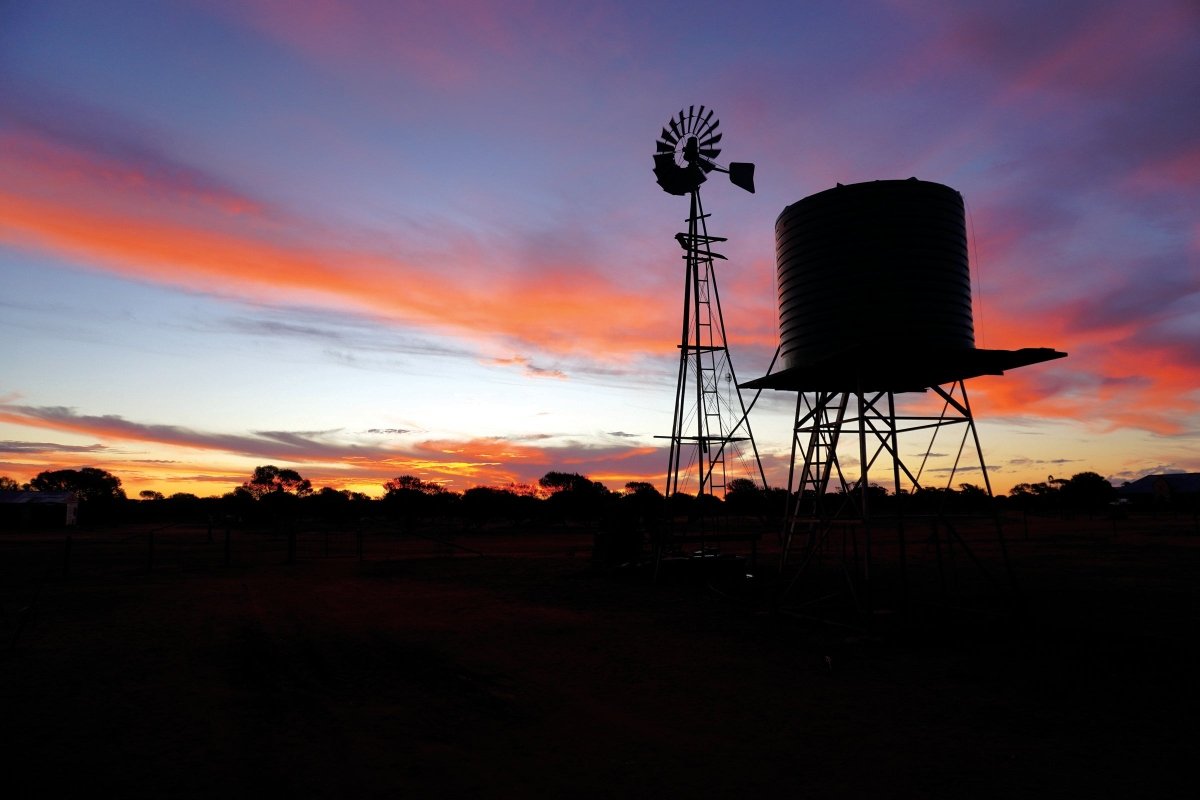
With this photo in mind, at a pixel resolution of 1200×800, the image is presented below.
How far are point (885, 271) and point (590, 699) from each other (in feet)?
32.6

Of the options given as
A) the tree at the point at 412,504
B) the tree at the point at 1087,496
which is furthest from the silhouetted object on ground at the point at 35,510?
the tree at the point at 1087,496

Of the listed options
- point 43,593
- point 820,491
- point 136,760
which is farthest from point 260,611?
point 820,491

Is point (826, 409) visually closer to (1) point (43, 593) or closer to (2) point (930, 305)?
(2) point (930, 305)

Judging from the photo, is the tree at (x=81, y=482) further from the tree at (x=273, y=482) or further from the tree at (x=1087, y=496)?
the tree at (x=1087, y=496)

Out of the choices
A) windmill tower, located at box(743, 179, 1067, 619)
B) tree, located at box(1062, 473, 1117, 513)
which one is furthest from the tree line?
windmill tower, located at box(743, 179, 1067, 619)

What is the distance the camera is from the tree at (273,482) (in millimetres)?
139250

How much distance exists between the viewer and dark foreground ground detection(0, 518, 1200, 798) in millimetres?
7070

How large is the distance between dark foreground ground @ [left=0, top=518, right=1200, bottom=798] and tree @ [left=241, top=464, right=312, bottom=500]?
131 meters

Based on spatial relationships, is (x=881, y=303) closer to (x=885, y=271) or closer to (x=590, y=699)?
(x=885, y=271)

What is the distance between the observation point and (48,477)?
13300cm

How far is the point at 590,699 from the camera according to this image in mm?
Result: 10008

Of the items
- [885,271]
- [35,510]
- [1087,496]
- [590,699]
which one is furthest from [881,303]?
[1087,496]

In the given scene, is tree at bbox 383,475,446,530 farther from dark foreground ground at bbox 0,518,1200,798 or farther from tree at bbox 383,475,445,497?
dark foreground ground at bbox 0,518,1200,798

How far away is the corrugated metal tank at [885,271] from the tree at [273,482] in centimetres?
13735
